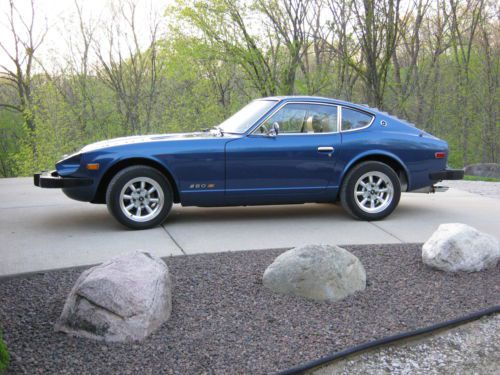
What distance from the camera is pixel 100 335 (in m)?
3.44

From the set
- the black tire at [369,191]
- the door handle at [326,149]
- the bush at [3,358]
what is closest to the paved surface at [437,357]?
the bush at [3,358]

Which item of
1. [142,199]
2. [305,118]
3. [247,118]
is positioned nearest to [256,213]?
[247,118]

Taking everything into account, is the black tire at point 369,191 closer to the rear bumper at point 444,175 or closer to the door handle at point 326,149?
the door handle at point 326,149

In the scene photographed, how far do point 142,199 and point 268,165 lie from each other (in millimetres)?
1508

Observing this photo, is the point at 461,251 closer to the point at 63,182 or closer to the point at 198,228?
the point at 198,228

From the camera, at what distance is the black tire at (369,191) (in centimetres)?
688

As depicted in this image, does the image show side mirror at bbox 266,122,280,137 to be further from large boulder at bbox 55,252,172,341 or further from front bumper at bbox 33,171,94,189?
large boulder at bbox 55,252,172,341

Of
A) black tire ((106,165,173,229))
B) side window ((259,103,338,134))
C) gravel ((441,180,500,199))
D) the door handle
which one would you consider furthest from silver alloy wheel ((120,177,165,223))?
gravel ((441,180,500,199))

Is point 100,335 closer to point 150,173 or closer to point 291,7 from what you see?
point 150,173

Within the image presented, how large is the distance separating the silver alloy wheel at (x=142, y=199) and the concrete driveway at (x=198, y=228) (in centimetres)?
20

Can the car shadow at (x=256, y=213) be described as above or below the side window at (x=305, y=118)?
below

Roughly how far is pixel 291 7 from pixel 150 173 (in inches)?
361

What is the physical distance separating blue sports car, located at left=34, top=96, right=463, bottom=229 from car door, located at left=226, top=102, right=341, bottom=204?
1cm

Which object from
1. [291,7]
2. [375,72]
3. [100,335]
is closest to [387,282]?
[100,335]
